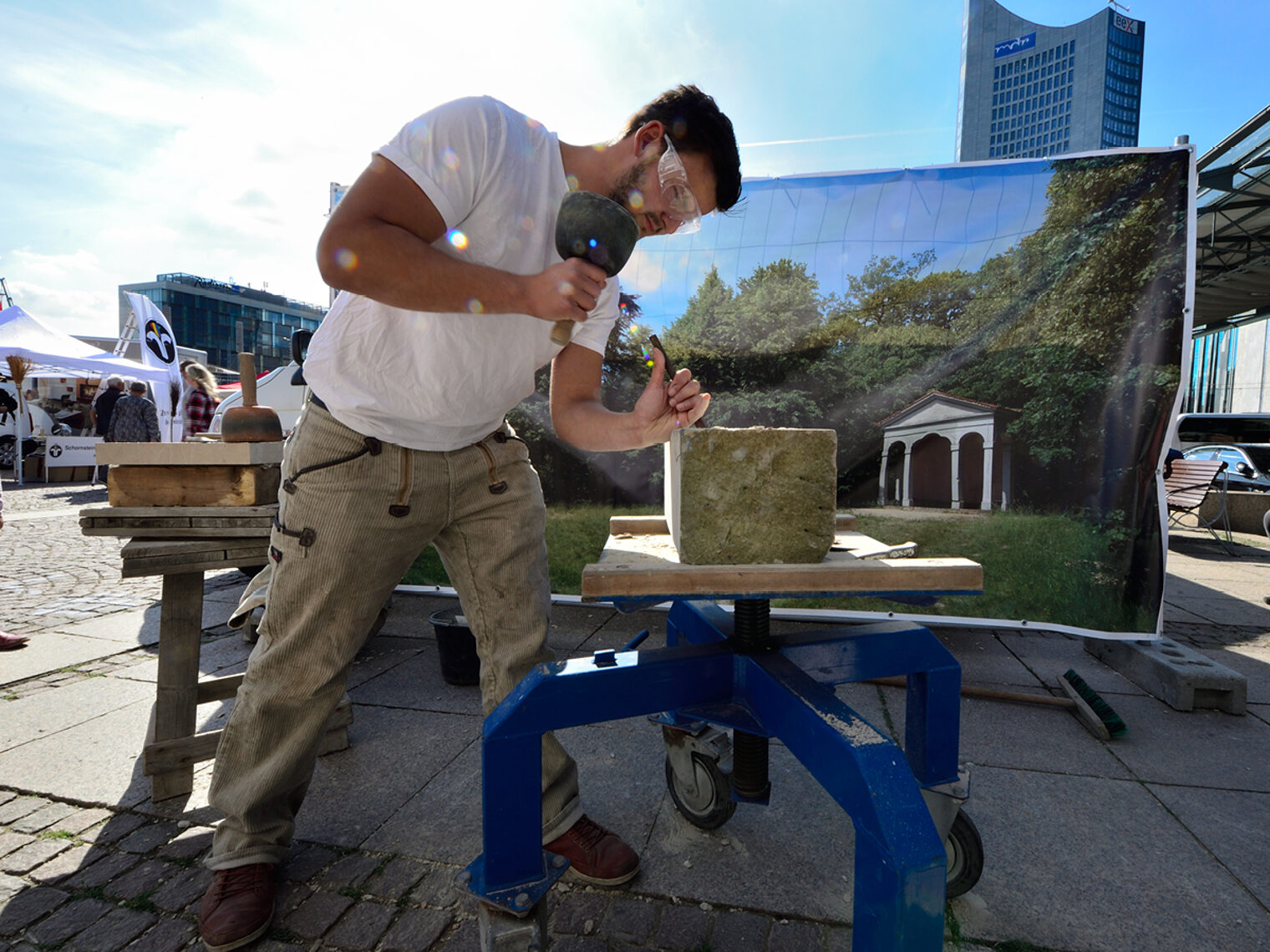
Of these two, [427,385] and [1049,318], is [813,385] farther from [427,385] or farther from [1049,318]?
[427,385]

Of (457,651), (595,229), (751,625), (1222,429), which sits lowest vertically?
(457,651)

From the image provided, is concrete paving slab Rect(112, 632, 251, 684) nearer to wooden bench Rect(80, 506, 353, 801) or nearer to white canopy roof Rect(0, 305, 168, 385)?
wooden bench Rect(80, 506, 353, 801)

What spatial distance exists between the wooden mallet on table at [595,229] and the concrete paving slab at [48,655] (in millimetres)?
3583

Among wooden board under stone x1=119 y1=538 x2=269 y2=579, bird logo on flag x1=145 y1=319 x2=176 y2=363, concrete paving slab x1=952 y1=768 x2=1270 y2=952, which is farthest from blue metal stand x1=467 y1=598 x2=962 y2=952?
bird logo on flag x1=145 y1=319 x2=176 y2=363

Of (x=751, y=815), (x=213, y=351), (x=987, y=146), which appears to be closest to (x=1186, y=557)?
(x=751, y=815)

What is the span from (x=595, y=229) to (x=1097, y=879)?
6.81ft

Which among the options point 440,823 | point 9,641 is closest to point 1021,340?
point 440,823

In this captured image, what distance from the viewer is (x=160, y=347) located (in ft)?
36.0

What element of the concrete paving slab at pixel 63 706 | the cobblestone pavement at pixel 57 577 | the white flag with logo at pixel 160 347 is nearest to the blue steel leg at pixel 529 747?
the concrete paving slab at pixel 63 706

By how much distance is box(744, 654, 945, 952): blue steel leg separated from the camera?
3.15ft

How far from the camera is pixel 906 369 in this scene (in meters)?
3.57

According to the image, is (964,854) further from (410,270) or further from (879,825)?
(410,270)

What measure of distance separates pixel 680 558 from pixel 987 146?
156 feet

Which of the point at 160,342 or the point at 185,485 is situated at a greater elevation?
the point at 160,342
